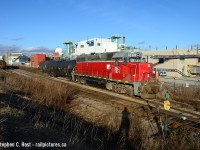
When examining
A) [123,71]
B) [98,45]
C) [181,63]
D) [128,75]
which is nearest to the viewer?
[128,75]

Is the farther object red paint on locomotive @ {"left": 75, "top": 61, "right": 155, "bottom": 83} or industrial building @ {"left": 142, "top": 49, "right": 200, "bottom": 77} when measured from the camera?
industrial building @ {"left": 142, "top": 49, "right": 200, "bottom": 77}

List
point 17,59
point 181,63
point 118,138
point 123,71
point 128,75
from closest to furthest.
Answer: point 118,138 → point 128,75 → point 123,71 → point 181,63 → point 17,59

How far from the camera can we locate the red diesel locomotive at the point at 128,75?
18.0 meters

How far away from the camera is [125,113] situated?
506 inches

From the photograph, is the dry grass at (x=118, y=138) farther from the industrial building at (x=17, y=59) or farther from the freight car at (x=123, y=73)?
the industrial building at (x=17, y=59)

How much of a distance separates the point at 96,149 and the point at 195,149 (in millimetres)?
2952

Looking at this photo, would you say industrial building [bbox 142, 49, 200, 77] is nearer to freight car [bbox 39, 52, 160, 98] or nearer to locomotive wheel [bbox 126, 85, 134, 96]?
freight car [bbox 39, 52, 160, 98]

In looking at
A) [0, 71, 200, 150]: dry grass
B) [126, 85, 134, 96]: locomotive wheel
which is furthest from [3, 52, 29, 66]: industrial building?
[0, 71, 200, 150]: dry grass

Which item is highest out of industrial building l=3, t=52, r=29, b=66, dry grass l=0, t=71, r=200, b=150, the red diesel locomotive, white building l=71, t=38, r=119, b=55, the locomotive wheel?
white building l=71, t=38, r=119, b=55

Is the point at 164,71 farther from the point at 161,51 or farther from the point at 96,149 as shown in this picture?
the point at 96,149

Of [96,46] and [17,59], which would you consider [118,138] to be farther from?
Answer: [17,59]

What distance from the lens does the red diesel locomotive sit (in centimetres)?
1805

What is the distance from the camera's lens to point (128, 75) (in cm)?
1900

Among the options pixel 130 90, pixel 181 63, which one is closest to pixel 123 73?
pixel 130 90
